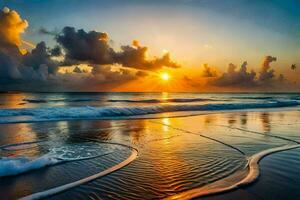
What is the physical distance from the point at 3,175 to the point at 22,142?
433 centimetres

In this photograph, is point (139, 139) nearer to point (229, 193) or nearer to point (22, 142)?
point (22, 142)

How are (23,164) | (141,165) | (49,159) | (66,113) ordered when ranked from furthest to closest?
(66,113)
(49,159)
(141,165)
(23,164)

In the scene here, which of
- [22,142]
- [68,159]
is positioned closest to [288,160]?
[68,159]

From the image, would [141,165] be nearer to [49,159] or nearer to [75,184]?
[75,184]

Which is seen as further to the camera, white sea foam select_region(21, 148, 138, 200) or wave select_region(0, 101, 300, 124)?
wave select_region(0, 101, 300, 124)

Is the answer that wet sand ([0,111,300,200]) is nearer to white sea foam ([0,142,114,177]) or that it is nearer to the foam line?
the foam line

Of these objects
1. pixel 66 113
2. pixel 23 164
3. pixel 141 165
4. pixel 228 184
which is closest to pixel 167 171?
pixel 141 165

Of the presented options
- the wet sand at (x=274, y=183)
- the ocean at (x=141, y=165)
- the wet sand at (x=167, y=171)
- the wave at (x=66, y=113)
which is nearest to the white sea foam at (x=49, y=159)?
Answer: the ocean at (x=141, y=165)

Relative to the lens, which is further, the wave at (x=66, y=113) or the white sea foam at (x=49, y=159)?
the wave at (x=66, y=113)

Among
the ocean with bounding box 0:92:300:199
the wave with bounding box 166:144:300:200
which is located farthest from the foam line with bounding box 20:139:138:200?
the wave with bounding box 166:144:300:200

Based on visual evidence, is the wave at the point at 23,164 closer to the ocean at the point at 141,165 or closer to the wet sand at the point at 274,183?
the ocean at the point at 141,165

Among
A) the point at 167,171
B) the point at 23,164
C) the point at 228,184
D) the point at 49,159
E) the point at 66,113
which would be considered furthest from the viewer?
the point at 66,113

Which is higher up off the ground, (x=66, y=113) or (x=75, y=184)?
(x=66, y=113)

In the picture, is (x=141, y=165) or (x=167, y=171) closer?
(x=167, y=171)
